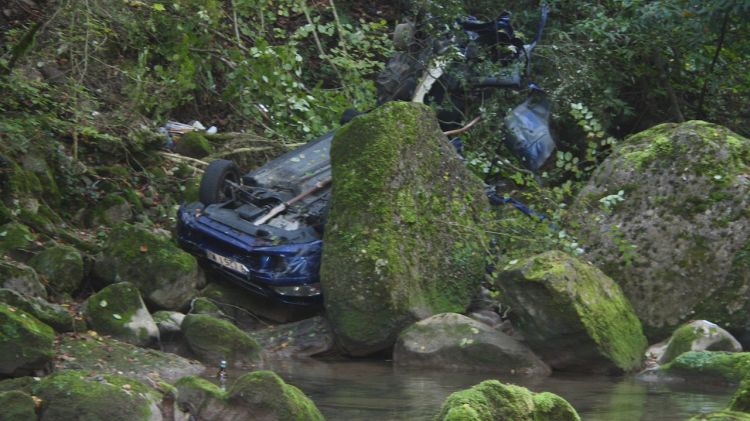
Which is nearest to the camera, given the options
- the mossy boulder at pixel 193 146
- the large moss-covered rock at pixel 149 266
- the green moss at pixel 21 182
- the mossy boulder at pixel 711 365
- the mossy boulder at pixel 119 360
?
the mossy boulder at pixel 119 360

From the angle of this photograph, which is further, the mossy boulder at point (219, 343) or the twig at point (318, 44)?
the twig at point (318, 44)

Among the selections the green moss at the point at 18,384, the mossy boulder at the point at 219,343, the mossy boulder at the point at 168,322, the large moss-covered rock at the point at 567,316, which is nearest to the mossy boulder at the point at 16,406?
the green moss at the point at 18,384

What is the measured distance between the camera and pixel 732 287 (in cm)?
1091

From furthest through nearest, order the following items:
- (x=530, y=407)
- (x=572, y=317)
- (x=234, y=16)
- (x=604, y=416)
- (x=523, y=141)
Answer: (x=234, y=16) → (x=523, y=141) → (x=572, y=317) → (x=604, y=416) → (x=530, y=407)

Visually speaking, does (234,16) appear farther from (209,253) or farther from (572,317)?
(572,317)

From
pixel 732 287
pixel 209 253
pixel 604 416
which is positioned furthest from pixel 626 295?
pixel 209 253

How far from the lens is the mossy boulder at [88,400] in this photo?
23.3ft

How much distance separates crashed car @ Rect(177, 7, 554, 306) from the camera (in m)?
11.2

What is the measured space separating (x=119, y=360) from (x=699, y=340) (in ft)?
15.7

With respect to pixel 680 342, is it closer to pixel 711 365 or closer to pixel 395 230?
pixel 711 365

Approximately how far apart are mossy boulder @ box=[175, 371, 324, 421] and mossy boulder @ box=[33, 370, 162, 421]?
0.33m

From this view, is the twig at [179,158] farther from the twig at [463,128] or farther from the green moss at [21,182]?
the twig at [463,128]

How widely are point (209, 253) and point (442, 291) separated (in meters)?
2.25

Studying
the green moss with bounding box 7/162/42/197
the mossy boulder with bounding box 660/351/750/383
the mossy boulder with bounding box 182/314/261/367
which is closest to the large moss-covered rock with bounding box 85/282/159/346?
the mossy boulder with bounding box 182/314/261/367
